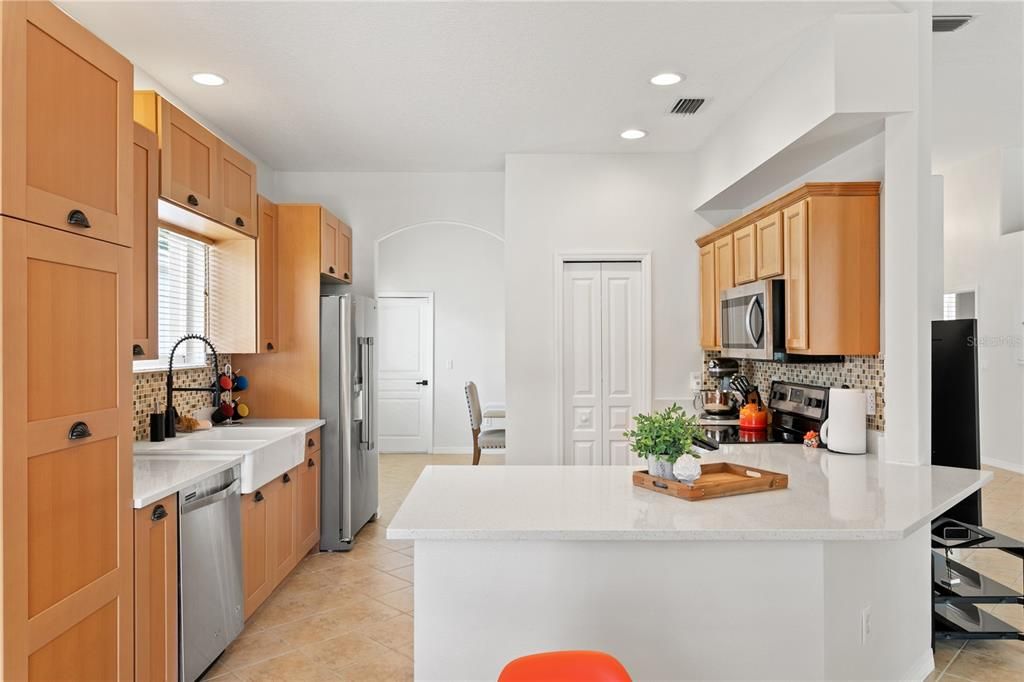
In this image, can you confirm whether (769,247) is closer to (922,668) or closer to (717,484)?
(717,484)

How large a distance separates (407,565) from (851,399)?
110 inches

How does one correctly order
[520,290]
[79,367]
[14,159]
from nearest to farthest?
[14,159] < [79,367] < [520,290]

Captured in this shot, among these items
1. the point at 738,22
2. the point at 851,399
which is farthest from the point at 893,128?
the point at 851,399

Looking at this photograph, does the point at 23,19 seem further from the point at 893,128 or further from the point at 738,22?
the point at 893,128

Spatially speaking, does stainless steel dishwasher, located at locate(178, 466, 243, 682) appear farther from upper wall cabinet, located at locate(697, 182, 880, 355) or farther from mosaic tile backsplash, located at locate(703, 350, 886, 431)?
mosaic tile backsplash, located at locate(703, 350, 886, 431)

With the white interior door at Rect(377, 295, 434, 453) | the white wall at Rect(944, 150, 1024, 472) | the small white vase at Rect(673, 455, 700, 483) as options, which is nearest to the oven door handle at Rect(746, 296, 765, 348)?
the small white vase at Rect(673, 455, 700, 483)

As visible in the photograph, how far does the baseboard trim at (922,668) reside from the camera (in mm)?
2569

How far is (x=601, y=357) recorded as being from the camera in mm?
4914

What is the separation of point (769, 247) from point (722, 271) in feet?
2.44

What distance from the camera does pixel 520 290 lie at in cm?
486

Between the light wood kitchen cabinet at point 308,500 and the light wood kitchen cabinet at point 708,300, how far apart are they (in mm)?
2804

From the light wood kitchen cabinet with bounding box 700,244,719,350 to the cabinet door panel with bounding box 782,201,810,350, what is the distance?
1095 millimetres

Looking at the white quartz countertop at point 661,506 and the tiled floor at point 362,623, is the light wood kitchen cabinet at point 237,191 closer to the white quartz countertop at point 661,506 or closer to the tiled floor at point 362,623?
the white quartz countertop at point 661,506

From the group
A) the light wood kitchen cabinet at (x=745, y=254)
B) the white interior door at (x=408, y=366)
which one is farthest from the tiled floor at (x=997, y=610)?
the white interior door at (x=408, y=366)
